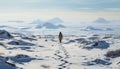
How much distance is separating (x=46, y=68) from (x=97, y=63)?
784 centimetres

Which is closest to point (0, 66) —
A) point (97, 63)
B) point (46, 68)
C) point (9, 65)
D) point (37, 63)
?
point (9, 65)

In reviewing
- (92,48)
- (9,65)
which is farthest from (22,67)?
(92,48)

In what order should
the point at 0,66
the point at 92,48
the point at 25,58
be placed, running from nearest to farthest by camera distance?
the point at 0,66, the point at 25,58, the point at 92,48

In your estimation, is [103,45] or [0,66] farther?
[103,45]

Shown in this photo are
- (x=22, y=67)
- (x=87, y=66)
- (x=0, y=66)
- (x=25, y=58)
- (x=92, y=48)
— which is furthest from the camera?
(x=92, y=48)

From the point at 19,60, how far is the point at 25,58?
1543 millimetres

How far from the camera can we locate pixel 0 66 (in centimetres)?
2934

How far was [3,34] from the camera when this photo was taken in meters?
83.1

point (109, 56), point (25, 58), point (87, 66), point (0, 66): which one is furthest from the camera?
point (109, 56)

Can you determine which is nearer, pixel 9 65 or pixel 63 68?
pixel 9 65

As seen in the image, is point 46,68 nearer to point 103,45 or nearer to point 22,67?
point 22,67

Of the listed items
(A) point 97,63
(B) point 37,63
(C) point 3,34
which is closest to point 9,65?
(B) point 37,63

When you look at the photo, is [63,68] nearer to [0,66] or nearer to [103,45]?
[0,66]

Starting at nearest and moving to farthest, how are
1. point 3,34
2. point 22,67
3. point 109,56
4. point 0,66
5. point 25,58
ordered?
1. point 0,66
2. point 22,67
3. point 25,58
4. point 109,56
5. point 3,34
